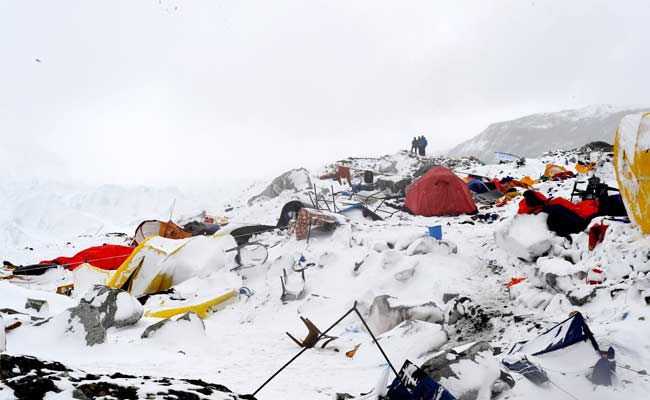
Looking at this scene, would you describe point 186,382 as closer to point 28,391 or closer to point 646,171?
point 28,391

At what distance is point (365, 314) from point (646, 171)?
3.34 metres

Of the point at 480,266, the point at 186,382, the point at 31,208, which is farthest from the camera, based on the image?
the point at 31,208

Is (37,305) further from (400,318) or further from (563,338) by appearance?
(563,338)

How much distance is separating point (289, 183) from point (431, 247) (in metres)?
12.1

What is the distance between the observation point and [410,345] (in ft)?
12.2

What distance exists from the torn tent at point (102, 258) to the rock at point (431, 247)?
693cm

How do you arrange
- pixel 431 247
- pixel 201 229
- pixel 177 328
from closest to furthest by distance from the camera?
pixel 177 328, pixel 431 247, pixel 201 229

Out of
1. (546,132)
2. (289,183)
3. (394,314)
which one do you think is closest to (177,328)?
(394,314)

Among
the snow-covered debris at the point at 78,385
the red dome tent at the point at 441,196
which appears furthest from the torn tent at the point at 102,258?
the snow-covered debris at the point at 78,385

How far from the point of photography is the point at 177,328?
14.5ft

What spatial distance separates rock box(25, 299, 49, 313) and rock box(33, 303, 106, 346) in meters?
1.01

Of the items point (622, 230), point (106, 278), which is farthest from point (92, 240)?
point (622, 230)

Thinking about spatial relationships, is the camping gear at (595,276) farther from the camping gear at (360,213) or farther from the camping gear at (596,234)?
the camping gear at (360,213)

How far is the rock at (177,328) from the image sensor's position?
4.33 meters
